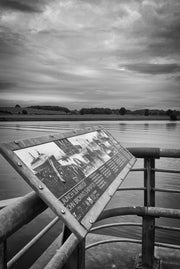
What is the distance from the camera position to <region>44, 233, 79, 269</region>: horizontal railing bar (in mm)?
1168

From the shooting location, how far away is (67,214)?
1137 mm

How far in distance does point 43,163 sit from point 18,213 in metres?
0.31

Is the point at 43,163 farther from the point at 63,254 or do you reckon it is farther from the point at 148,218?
the point at 148,218

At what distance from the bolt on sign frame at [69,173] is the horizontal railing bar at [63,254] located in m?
0.17

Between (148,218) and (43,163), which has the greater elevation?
(43,163)

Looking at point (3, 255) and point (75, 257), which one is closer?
point (3, 255)

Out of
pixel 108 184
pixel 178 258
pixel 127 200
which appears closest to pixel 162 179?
pixel 127 200

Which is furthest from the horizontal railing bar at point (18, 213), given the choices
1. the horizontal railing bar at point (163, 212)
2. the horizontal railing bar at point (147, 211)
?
the horizontal railing bar at point (163, 212)

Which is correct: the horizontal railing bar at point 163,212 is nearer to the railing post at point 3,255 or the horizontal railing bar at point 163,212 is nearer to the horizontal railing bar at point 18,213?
the horizontal railing bar at point 18,213

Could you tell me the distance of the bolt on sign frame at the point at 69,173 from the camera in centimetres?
115

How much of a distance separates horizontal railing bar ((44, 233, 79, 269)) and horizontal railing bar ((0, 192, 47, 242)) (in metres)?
0.21

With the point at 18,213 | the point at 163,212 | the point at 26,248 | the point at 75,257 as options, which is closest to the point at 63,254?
the point at 75,257

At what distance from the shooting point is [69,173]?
57.1 inches

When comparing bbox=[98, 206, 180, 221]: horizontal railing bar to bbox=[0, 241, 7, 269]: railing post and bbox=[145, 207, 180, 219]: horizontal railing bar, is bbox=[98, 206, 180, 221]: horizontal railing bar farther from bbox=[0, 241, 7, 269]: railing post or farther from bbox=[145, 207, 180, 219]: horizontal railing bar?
bbox=[0, 241, 7, 269]: railing post
